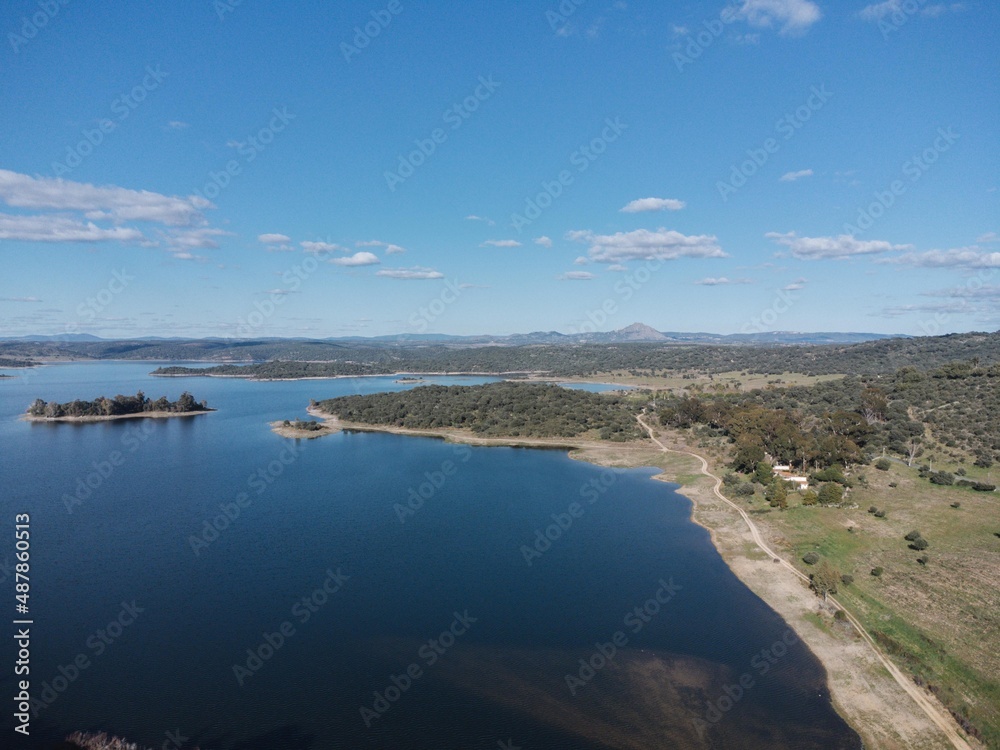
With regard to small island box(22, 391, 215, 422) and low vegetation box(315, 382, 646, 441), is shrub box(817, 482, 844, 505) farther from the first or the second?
small island box(22, 391, 215, 422)

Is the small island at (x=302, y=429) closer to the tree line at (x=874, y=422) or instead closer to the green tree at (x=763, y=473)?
the tree line at (x=874, y=422)

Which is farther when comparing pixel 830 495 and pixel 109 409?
pixel 109 409

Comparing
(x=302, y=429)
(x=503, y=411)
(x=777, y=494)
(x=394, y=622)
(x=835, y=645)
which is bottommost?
(x=835, y=645)

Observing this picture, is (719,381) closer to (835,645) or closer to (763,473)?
(763,473)

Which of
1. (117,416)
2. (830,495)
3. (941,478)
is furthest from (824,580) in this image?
(117,416)

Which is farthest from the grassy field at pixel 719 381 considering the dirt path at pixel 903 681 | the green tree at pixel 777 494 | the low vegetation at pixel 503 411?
the dirt path at pixel 903 681

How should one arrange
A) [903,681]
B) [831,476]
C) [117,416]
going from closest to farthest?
[903,681]
[831,476]
[117,416]
